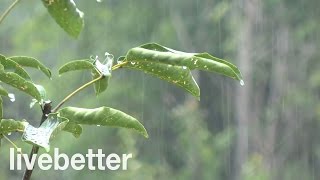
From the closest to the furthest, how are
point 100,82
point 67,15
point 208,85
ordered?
point 67,15 < point 100,82 < point 208,85

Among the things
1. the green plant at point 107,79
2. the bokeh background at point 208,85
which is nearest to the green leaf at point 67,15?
the green plant at point 107,79

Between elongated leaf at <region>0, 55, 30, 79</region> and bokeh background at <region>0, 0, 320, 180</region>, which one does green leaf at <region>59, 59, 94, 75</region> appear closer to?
elongated leaf at <region>0, 55, 30, 79</region>

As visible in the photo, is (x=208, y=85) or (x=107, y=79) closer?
(x=107, y=79)

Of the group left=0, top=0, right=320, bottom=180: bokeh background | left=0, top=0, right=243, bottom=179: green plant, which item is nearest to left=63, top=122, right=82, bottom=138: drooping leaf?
left=0, top=0, right=243, bottom=179: green plant

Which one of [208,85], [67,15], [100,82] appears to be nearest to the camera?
[67,15]

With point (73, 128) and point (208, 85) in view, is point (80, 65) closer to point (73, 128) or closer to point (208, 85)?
point (73, 128)

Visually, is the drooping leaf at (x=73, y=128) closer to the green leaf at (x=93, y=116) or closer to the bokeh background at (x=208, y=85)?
the green leaf at (x=93, y=116)

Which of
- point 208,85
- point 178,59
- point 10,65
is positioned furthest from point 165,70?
point 208,85

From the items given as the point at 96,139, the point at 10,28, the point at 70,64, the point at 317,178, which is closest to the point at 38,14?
the point at 10,28
